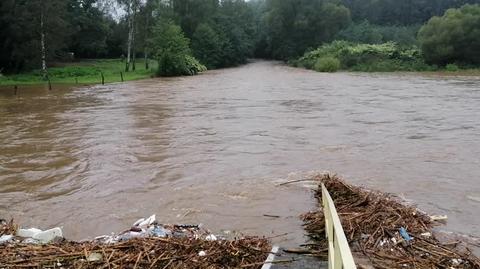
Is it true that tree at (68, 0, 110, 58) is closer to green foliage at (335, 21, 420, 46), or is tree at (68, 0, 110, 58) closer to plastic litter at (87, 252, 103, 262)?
green foliage at (335, 21, 420, 46)

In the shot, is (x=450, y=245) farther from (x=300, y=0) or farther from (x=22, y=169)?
(x=300, y=0)

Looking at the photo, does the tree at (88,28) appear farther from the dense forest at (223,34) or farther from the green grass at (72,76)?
the green grass at (72,76)

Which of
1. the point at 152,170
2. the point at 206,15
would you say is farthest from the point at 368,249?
the point at 206,15

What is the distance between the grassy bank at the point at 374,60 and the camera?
4397 cm

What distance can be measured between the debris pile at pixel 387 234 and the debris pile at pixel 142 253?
2.52 feet

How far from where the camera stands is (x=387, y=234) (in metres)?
5.19

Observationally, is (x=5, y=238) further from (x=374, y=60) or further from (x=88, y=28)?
(x=88, y=28)

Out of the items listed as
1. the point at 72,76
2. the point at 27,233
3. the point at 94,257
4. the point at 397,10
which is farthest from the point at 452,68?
the point at 397,10

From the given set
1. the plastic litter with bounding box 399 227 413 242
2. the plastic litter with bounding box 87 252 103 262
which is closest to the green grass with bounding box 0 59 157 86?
the plastic litter with bounding box 87 252 103 262

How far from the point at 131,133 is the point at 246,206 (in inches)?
281

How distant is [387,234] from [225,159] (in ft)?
17.5

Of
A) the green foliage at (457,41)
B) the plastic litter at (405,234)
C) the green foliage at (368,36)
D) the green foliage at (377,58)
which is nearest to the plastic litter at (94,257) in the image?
the plastic litter at (405,234)

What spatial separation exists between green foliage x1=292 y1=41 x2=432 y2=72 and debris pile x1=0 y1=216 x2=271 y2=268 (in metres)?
42.4

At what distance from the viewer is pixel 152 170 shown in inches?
367
